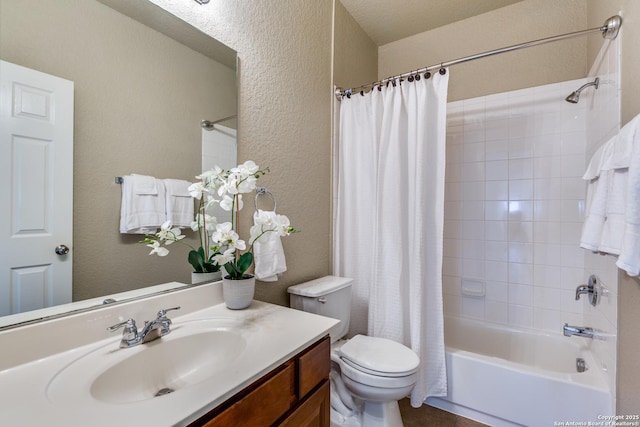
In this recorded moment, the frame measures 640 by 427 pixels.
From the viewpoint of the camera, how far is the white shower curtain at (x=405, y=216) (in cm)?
165

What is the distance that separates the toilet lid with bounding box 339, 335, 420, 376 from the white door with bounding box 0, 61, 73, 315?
1.16 meters

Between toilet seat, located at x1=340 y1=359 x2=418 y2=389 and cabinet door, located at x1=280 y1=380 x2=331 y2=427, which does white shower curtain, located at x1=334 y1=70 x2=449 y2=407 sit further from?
cabinet door, located at x1=280 y1=380 x2=331 y2=427

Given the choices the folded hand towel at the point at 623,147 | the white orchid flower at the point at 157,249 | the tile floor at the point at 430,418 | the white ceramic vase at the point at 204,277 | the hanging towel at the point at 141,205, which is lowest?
the tile floor at the point at 430,418

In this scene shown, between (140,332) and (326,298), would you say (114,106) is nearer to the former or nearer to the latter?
(140,332)

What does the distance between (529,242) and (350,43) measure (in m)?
2.03

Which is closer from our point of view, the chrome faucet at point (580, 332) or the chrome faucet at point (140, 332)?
the chrome faucet at point (140, 332)

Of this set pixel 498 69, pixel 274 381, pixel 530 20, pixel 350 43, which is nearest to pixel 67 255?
pixel 274 381

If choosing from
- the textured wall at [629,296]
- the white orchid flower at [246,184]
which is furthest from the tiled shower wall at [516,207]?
the white orchid flower at [246,184]

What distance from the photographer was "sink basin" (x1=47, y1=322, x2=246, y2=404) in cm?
69

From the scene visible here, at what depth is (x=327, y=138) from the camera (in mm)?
1956

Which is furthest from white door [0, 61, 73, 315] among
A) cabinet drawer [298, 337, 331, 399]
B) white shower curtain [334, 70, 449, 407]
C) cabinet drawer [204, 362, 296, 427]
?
white shower curtain [334, 70, 449, 407]

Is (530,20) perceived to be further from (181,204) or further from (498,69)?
(181,204)

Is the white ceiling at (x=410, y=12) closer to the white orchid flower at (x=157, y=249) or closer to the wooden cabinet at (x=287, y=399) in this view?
the white orchid flower at (x=157, y=249)

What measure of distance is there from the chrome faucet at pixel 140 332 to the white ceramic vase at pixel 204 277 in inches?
9.7
